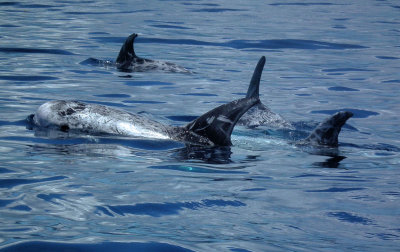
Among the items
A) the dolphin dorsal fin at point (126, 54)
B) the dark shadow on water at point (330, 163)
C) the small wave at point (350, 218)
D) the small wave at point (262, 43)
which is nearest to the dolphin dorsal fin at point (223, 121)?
the dark shadow on water at point (330, 163)

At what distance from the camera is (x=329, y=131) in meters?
8.65

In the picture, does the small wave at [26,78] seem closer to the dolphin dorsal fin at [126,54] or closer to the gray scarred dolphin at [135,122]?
the dolphin dorsal fin at [126,54]

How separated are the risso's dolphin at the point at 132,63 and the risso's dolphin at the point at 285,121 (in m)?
4.84

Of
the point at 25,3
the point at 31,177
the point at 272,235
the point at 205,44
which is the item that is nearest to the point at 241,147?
the point at 31,177

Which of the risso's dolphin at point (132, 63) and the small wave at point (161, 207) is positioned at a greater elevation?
the risso's dolphin at point (132, 63)

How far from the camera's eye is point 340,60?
17.8 metres

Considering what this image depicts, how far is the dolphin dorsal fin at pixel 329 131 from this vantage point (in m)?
8.56

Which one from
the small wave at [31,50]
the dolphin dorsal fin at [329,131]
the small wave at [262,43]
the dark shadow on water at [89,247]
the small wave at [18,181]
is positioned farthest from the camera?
the small wave at [262,43]

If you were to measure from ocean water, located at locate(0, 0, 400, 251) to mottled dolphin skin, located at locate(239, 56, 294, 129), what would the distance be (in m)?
0.35

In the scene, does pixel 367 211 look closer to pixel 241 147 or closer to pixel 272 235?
pixel 272 235

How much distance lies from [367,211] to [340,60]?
12.3m

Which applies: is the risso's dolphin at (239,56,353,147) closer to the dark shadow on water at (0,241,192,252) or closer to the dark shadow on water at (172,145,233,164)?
the dark shadow on water at (172,145,233,164)

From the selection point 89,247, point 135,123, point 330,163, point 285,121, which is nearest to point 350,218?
point 89,247

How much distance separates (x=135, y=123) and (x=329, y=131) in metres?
2.26
